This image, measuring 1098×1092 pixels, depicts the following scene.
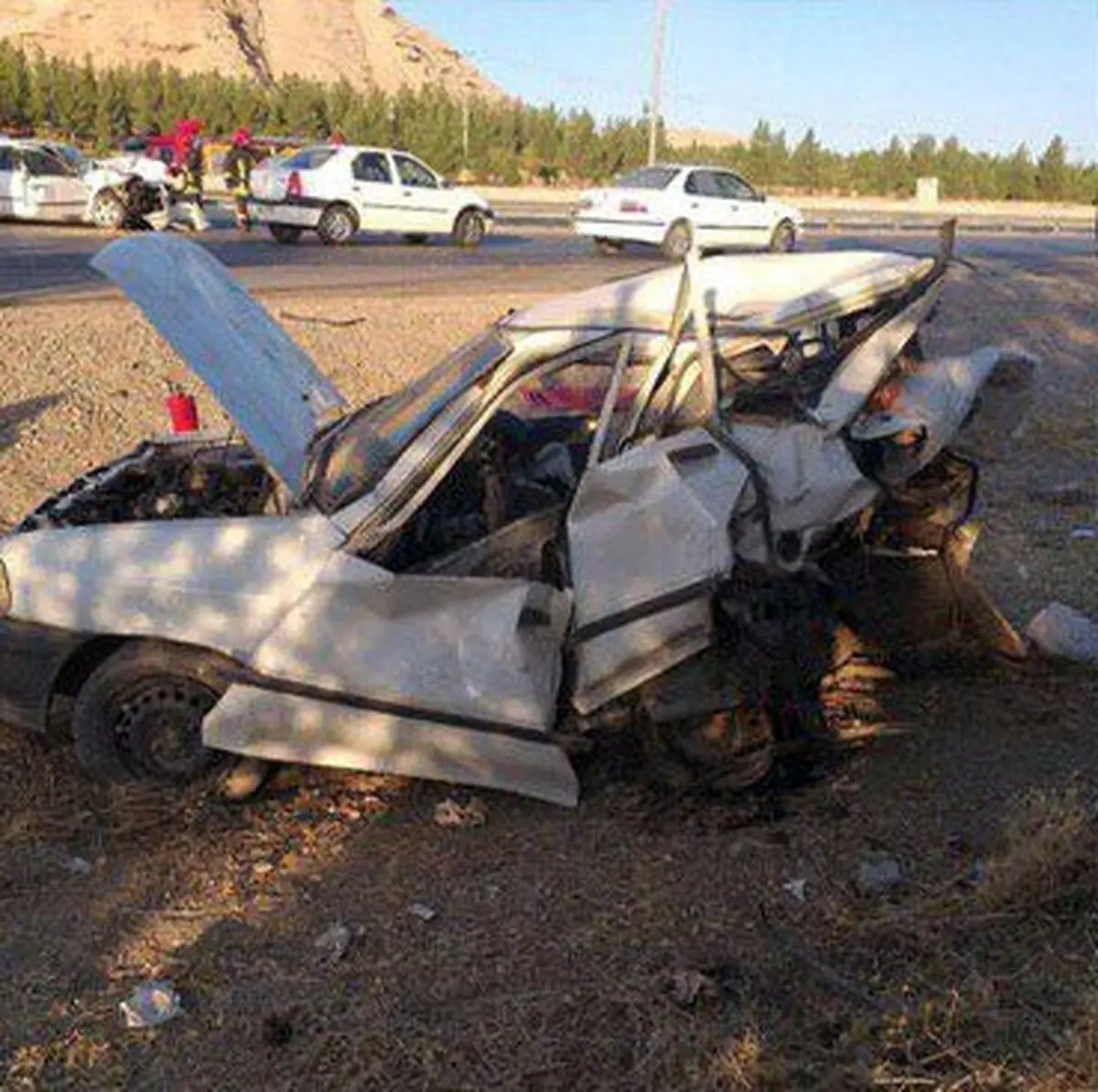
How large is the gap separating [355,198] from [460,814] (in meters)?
19.2

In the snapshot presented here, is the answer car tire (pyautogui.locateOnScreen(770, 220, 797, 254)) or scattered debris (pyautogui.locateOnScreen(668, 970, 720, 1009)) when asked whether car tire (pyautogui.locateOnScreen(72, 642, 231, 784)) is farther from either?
car tire (pyautogui.locateOnScreen(770, 220, 797, 254))

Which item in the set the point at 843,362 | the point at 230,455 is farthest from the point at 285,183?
the point at 843,362

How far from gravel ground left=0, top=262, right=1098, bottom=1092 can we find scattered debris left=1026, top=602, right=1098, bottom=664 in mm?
151

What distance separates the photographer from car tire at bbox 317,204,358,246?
21875mm

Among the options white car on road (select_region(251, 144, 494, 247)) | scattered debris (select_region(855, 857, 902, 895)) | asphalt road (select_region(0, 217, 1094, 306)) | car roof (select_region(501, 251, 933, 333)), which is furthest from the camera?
white car on road (select_region(251, 144, 494, 247))

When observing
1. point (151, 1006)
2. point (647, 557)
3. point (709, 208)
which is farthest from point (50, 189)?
point (151, 1006)

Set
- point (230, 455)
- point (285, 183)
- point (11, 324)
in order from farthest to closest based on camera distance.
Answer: point (285, 183)
point (11, 324)
point (230, 455)

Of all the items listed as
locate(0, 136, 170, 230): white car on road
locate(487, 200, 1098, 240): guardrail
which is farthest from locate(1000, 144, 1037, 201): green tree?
locate(0, 136, 170, 230): white car on road

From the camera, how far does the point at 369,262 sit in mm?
19672

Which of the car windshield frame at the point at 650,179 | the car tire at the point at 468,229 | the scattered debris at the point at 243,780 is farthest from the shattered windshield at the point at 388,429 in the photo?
the car windshield frame at the point at 650,179

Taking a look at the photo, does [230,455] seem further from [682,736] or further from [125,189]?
[125,189]

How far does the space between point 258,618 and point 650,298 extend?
1.69 m

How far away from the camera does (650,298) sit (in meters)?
4.56

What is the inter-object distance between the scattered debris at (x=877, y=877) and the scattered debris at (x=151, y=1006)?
1.93 metres
